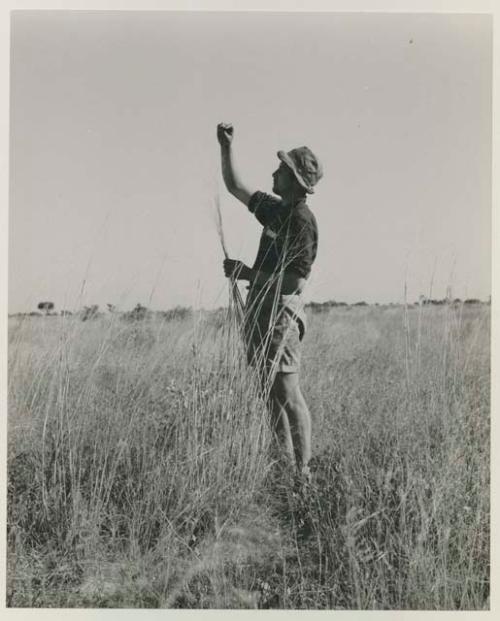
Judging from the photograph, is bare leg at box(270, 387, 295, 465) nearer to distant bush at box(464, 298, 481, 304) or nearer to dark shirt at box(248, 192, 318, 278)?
dark shirt at box(248, 192, 318, 278)

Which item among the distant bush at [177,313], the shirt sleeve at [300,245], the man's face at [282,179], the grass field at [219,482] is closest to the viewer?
the grass field at [219,482]

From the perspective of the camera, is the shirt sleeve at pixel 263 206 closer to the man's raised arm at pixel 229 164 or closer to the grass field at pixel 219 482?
the man's raised arm at pixel 229 164

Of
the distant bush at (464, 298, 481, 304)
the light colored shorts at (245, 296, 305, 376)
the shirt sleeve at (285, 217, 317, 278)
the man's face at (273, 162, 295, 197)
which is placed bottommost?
the light colored shorts at (245, 296, 305, 376)

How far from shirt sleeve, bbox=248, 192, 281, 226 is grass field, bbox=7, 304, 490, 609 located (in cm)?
59

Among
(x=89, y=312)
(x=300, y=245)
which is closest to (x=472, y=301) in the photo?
(x=300, y=245)

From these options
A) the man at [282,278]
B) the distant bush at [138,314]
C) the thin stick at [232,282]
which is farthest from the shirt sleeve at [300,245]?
the distant bush at [138,314]

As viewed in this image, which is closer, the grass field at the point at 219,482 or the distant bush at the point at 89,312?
the grass field at the point at 219,482

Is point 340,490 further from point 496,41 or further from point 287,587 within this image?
point 496,41

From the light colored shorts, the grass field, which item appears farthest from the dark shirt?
the grass field

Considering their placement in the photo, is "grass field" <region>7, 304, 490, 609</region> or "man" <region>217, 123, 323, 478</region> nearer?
"grass field" <region>7, 304, 490, 609</region>

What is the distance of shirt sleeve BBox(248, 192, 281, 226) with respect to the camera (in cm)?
301

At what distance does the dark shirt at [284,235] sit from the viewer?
295cm

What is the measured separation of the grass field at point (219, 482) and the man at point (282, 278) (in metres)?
0.12

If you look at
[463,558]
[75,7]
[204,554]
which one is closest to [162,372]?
[204,554]
